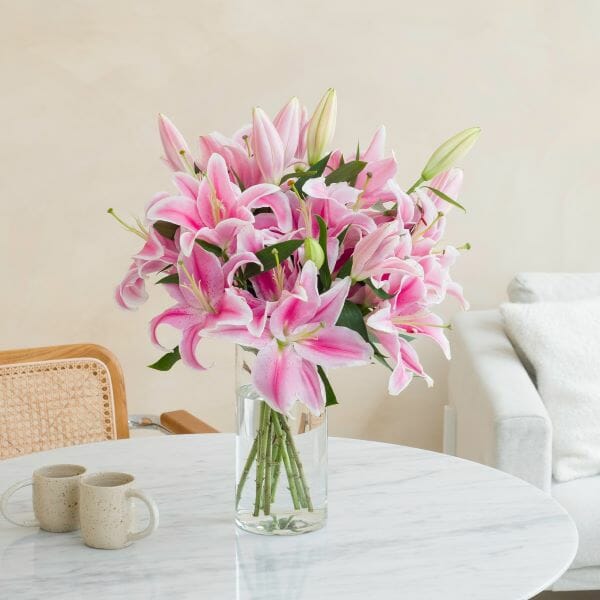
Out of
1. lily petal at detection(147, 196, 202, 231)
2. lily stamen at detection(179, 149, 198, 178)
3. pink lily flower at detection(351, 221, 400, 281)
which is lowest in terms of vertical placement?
pink lily flower at detection(351, 221, 400, 281)

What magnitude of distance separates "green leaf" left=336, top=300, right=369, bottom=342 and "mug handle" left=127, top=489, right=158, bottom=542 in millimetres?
316

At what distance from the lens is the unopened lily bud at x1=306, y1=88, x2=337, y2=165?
1.34 meters

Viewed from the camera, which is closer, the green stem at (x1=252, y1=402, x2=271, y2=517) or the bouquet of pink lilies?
the bouquet of pink lilies

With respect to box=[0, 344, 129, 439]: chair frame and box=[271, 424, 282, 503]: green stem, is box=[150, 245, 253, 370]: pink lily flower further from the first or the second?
box=[0, 344, 129, 439]: chair frame

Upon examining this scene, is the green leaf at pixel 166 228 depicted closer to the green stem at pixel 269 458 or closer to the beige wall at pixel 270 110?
the green stem at pixel 269 458

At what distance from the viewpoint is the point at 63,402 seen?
224 centimetres

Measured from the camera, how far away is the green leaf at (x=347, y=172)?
1.32 m

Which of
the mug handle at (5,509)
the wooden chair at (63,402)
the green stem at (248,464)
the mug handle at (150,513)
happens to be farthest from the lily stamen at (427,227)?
the wooden chair at (63,402)

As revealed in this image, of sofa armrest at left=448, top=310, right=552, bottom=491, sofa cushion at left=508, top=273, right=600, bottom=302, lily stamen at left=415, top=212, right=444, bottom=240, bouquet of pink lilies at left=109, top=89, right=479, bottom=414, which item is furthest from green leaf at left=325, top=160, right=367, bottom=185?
sofa cushion at left=508, top=273, right=600, bottom=302

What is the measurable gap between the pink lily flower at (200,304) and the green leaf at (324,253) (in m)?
0.11

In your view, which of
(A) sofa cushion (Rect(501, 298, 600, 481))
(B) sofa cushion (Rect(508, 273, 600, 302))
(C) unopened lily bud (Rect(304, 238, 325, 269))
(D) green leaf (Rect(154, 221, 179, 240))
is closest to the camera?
(C) unopened lily bud (Rect(304, 238, 325, 269))

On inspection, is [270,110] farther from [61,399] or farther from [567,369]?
[61,399]

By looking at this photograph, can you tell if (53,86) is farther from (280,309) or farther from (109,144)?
(280,309)

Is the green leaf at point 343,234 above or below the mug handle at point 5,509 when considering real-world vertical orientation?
above
